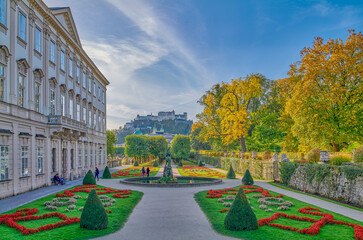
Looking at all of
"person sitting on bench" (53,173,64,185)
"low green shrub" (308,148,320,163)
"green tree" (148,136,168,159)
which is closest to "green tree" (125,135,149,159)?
"green tree" (148,136,168,159)

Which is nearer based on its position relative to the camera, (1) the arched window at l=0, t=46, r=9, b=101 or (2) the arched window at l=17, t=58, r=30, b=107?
(1) the arched window at l=0, t=46, r=9, b=101

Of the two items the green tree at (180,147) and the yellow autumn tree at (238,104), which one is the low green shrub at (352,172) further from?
the green tree at (180,147)

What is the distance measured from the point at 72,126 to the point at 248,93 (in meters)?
26.4

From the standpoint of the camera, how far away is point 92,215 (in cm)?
1128

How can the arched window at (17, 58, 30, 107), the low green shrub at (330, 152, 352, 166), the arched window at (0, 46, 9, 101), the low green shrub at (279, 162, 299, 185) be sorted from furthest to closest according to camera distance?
the low green shrub at (279, 162, 299, 185), the low green shrub at (330, 152, 352, 166), the arched window at (17, 58, 30, 107), the arched window at (0, 46, 9, 101)

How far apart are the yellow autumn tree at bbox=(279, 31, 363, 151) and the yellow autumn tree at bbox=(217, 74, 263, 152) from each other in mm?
11938

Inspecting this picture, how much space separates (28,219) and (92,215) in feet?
11.3

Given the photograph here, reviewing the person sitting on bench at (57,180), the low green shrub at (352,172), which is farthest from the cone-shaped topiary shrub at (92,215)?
the person sitting on bench at (57,180)

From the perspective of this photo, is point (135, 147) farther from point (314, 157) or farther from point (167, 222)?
point (167, 222)

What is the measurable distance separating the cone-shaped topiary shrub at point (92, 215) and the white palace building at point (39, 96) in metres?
10.3

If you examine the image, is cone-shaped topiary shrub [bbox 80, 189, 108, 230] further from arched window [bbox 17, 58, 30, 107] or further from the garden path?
arched window [bbox 17, 58, 30, 107]

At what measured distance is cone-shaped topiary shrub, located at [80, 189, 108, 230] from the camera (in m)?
11.3

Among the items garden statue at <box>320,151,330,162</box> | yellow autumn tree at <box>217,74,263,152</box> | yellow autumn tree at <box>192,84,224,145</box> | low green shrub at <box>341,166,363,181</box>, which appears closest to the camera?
low green shrub at <box>341,166,363,181</box>

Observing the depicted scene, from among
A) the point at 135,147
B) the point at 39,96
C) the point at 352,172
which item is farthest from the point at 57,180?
the point at 135,147
